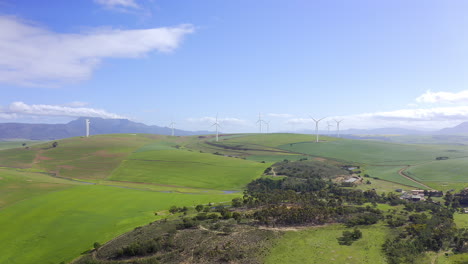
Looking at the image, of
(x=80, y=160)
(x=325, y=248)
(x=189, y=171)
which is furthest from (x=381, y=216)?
(x=80, y=160)

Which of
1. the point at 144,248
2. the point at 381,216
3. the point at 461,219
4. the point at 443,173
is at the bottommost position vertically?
the point at 144,248

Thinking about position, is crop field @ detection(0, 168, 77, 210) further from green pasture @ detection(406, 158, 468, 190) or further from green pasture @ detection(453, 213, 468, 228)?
green pasture @ detection(406, 158, 468, 190)

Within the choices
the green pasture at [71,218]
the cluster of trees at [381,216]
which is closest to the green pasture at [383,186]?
the cluster of trees at [381,216]

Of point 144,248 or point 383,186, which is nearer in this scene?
point 144,248

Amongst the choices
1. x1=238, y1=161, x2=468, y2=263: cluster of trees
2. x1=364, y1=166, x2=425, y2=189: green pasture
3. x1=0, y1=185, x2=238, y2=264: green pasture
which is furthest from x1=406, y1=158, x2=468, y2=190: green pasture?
x1=0, y1=185, x2=238, y2=264: green pasture

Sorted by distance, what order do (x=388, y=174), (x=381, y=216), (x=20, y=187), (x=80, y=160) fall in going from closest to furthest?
(x=381, y=216), (x=20, y=187), (x=388, y=174), (x=80, y=160)

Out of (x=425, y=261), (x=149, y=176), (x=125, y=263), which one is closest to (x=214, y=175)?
(x=149, y=176)

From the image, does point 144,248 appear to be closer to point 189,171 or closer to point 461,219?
point 461,219
